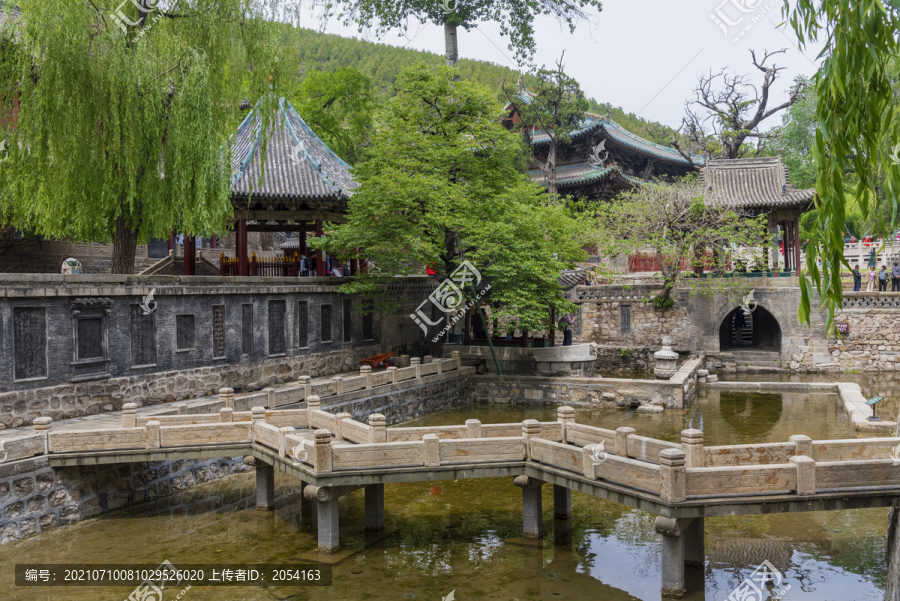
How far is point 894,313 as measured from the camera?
85.0 ft

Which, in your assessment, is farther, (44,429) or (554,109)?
(554,109)

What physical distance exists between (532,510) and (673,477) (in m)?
2.94

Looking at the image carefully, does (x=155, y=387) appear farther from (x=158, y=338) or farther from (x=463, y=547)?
(x=463, y=547)

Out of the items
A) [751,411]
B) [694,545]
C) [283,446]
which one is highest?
[283,446]

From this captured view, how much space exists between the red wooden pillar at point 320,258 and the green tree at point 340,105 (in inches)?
451

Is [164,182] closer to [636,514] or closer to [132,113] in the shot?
[132,113]

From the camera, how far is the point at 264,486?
12.4m

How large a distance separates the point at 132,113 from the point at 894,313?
1041 inches

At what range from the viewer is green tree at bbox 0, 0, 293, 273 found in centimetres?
1288

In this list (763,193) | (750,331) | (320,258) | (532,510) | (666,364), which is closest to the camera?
(532,510)

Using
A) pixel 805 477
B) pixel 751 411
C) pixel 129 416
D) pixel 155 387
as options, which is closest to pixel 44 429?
pixel 129 416

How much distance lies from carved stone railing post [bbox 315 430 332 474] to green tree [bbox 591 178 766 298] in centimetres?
2003

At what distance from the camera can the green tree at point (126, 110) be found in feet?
42.3

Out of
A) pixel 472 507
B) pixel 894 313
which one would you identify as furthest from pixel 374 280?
pixel 894 313
